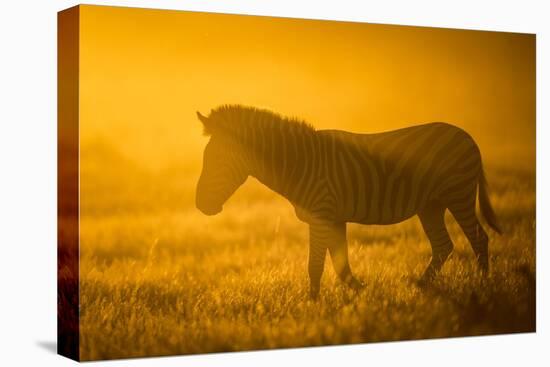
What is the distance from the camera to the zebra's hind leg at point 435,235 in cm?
1141

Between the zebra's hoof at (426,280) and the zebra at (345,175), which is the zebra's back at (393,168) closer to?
the zebra at (345,175)

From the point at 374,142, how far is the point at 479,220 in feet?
3.79

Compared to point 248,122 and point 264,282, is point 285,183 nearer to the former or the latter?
point 248,122

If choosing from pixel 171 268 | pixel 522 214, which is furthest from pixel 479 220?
pixel 171 268

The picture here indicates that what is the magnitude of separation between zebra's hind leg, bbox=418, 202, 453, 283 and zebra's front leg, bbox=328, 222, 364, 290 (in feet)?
2.22

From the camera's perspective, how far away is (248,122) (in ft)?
35.4

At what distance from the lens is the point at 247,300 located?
35.1 feet

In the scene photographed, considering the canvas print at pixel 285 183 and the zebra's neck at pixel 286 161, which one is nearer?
the canvas print at pixel 285 183

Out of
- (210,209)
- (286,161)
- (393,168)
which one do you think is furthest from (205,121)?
(393,168)

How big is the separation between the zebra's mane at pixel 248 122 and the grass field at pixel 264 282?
0.48 meters

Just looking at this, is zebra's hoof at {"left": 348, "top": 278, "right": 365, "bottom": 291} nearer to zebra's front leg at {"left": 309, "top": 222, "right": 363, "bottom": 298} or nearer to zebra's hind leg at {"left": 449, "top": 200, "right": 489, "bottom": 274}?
zebra's front leg at {"left": 309, "top": 222, "right": 363, "bottom": 298}

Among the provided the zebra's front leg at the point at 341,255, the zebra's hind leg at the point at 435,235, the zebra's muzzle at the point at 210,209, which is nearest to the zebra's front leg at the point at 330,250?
the zebra's front leg at the point at 341,255

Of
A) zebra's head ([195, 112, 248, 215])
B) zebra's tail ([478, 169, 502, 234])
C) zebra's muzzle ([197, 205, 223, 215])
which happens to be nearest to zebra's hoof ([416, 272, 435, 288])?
zebra's tail ([478, 169, 502, 234])

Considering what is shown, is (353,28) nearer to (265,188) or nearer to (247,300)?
(265,188)
